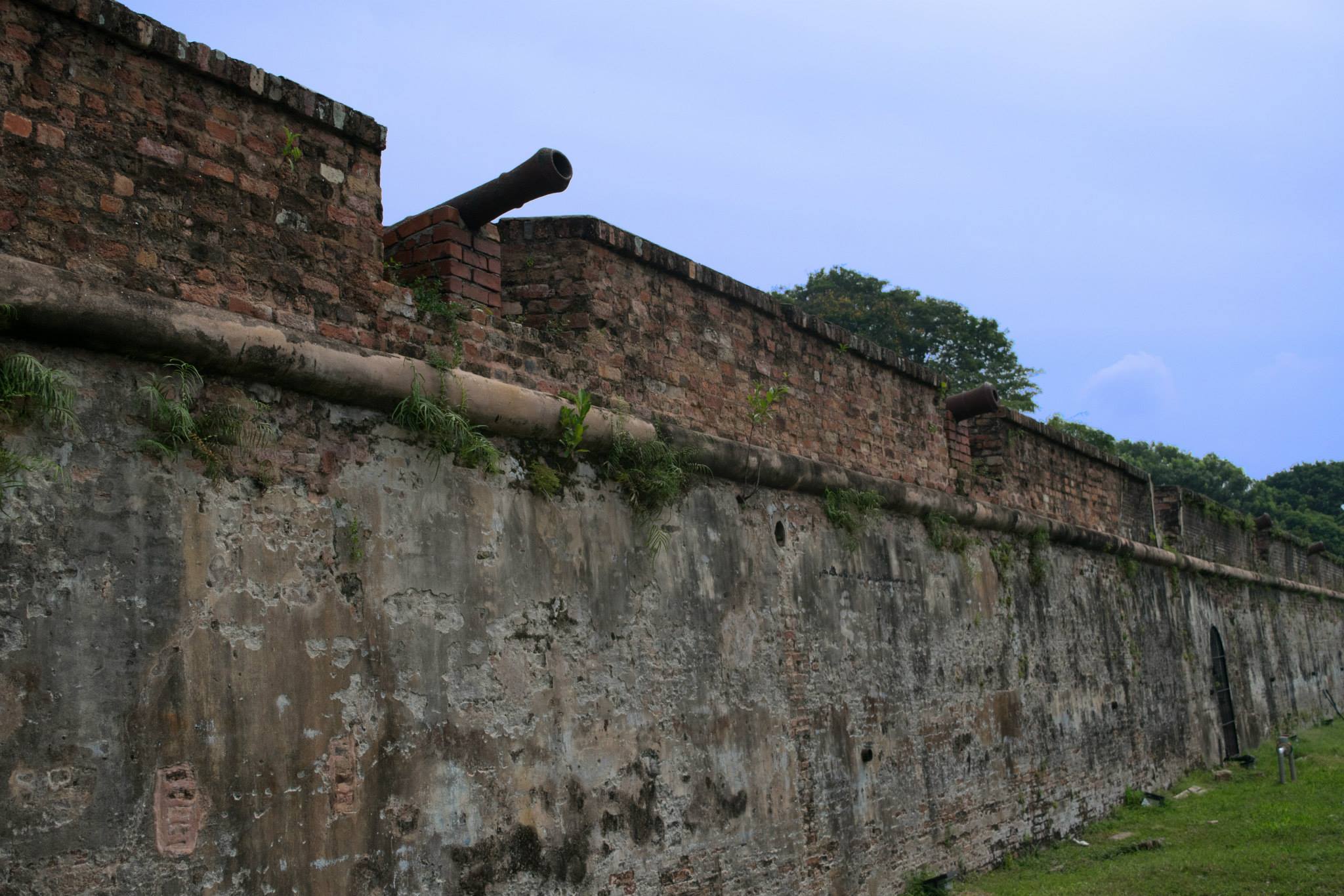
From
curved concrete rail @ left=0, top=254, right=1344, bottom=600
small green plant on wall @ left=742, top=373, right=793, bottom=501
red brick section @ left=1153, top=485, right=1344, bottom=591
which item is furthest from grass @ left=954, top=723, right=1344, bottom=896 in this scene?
curved concrete rail @ left=0, top=254, right=1344, bottom=600

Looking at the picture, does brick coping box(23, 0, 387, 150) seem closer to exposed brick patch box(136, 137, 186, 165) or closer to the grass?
exposed brick patch box(136, 137, 186, 165)

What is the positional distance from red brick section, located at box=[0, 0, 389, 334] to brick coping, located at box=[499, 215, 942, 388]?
1.08m

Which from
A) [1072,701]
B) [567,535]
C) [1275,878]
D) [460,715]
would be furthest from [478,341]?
[1072,701]

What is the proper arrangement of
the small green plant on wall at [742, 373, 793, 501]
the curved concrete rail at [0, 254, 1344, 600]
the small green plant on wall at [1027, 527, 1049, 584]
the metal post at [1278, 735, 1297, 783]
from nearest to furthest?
1. the curved concrete rail at [0, 254, 1344, 600]
2. the small green plant on wall at [742, 373, 793, 501]
3. the small green plant on wall at [1027, 527, 1049, 584]
4. the metal post at [1278, 735, 1297, 783]

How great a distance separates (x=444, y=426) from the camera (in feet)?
14.3

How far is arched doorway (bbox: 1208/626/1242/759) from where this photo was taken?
13391 millimetres

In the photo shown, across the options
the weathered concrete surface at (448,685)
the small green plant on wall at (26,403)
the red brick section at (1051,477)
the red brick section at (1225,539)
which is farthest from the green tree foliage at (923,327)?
the small green plant on wall at (26,403)

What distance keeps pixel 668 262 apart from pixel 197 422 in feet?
9.15

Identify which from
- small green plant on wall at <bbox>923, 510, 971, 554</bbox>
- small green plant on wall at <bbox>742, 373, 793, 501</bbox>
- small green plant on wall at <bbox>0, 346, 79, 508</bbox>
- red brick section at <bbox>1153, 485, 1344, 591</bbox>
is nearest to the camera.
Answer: small green plant on wall at <bbox>0, 346, 79, 508</bbox>

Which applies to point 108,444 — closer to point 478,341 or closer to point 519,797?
Result: point 478,341

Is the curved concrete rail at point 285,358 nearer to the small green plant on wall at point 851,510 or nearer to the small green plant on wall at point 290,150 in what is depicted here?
the small green plant on wall at point 851,510

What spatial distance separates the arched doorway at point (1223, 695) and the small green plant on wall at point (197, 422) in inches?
498

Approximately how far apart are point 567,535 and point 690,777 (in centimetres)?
136

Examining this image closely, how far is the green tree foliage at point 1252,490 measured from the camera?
133ft
